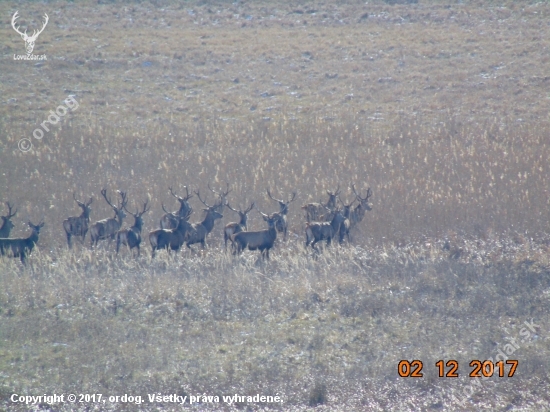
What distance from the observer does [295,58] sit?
34.1 metres

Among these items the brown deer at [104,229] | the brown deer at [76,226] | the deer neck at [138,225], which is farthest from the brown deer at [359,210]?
the brown deer at [76,226]

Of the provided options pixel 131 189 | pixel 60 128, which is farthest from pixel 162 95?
pixel 131 189

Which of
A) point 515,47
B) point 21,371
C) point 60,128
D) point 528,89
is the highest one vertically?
point 515,47

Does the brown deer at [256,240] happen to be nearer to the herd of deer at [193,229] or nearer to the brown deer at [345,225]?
the herd of deer at [193,229]

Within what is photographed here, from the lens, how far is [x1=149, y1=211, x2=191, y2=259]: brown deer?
12.6 meters

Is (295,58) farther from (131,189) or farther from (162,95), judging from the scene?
(131,189)

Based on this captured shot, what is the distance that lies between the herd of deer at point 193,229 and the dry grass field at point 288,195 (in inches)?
14.0

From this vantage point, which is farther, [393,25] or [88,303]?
[393,25]

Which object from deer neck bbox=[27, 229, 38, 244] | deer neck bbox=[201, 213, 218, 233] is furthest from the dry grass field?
deer neck bbox=[201, 213, 218, 233]

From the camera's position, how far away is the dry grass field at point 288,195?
7906 mm

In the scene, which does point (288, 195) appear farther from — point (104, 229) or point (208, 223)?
point (104, 229)

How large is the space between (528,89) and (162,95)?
16.7 meters

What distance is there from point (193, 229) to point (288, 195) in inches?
150

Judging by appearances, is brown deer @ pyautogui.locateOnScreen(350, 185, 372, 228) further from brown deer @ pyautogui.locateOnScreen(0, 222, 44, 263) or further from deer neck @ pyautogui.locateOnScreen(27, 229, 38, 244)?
brown deer @ pyautogui.locateOnScreen(0, 222, 44, 263)
